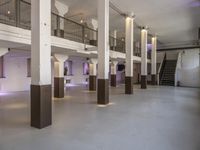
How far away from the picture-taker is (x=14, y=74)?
13.3 m

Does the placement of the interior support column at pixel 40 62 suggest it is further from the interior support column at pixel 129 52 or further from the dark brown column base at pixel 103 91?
the interior support column at pixel 129 52

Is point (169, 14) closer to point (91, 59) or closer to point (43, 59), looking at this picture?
point (91, 59)

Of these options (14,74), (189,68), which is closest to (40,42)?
(14,74)

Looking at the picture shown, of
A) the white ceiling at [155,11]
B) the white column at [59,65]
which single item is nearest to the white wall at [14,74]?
the white column at [59,65]

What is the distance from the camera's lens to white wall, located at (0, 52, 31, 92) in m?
12.8

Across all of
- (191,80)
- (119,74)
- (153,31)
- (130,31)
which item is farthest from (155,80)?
(130,31)

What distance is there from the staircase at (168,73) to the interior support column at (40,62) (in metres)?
16.9

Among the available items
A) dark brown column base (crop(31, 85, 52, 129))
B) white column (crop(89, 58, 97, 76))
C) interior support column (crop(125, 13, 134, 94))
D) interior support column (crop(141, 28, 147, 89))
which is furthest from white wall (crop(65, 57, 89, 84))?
dark brown column base (crop(31, 85, 52, 129))

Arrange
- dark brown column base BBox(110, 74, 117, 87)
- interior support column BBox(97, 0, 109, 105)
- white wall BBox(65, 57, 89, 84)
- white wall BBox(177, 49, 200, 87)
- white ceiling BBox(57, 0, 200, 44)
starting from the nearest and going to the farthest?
1. interior support column BBox(97, 0, 109, 105)
2. white ceiling BBox(57, 0, 200, 44)
3. dark brown column base BBox(110, 74, 117, 87)
4. white wall BBox(177, 49, 200, 87)
5. white wall BBox(65, 57, 89, 84)

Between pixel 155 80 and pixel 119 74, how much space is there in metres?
7.10

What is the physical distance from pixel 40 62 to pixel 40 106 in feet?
3.94

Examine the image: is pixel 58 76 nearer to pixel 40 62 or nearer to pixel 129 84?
pixel 129 84

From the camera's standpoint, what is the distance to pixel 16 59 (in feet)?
44.7

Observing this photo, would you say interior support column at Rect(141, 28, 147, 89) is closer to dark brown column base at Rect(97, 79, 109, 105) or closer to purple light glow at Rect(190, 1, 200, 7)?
purple light glow at Rect(190, 1, 200, 7)
